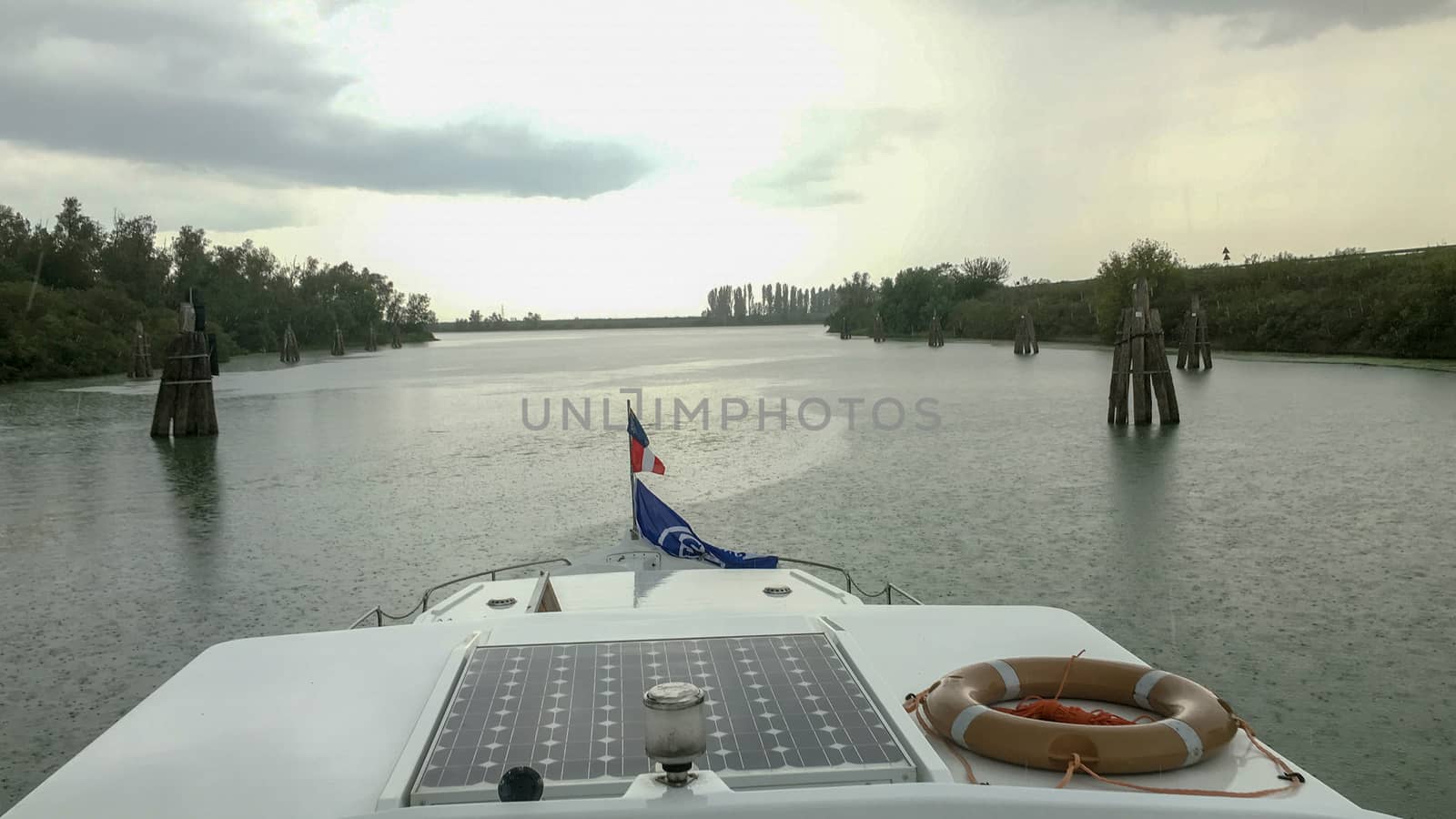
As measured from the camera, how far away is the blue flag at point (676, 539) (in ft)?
17.0

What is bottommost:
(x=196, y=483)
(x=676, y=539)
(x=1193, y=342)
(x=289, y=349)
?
(x=196, y=483)

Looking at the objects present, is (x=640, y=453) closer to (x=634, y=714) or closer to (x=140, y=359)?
(x=634, y=714)

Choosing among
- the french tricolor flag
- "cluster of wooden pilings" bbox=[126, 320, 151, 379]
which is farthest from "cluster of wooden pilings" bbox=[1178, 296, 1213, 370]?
"cluster of wooden pilings" bbox=[126, 320, 151, 379]

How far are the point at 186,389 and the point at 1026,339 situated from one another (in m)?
32.3

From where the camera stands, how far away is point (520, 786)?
5.12ft

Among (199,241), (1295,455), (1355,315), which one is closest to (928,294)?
(1355,315)

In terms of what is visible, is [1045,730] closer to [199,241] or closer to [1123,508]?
[1123,508]

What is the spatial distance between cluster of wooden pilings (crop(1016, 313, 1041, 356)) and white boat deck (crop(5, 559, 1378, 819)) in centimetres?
3924

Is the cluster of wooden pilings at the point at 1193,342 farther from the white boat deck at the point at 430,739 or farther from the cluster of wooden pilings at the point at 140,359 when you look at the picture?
the cluster of wooden pilings at the point at 140,359

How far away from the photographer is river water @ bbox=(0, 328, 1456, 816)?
485 centimetres

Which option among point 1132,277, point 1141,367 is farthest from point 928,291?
point 1141,367

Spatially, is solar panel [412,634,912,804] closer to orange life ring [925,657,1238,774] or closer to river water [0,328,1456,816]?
orange life ring [925,657,1238,774]

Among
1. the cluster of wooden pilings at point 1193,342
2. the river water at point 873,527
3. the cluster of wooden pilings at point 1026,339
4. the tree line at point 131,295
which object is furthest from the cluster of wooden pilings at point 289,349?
the cluster of wooden pilings at point 1193,342

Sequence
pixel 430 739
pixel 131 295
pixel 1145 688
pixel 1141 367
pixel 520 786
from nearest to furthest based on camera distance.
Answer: pixel 520 786 < pixel 430 739 < pixel 1145 688 < pixel 1141 367 < pixel 131 295
